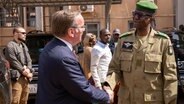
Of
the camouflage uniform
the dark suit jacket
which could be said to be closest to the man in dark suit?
the dark suit jacket

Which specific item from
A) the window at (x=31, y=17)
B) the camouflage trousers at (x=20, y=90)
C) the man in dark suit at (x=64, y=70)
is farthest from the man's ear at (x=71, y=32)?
the window at (x=31, y=17)

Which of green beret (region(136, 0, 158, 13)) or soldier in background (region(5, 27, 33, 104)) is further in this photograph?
soldier in background (region(5, 27, 33, 104))

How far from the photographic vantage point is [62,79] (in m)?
A: 3.73

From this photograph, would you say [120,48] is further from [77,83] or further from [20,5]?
[20,5]

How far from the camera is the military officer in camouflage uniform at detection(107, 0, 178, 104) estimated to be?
15.8 ft

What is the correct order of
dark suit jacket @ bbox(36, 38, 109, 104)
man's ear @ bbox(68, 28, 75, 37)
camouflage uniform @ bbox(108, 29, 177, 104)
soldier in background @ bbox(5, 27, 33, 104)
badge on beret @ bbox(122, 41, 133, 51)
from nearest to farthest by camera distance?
dark suit jacket @ bbox(36, 38, 109, 104), man's ear @ bbox(68, 28, 75, 37), camouflage uniform @ bbox(108, 29, 177, 104), badge on beret @ bbox(122, 41, 133, 51), soldier in background @ bbox(5, 27, 33, 104)

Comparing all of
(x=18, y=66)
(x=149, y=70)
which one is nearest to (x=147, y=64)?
(x=149, y=70)

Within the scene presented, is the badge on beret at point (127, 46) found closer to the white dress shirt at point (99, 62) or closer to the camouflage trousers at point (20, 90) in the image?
the white dress shirt at point (99, 62)

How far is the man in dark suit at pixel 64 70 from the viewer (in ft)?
12.3

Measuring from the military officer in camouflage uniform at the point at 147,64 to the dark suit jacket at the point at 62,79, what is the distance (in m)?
1.08

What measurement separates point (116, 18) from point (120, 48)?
1794 centimetres

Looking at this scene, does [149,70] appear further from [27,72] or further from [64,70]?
[27,72]

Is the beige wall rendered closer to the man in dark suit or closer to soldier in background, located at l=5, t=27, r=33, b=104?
soldier in background, located at l=5, t=27, r=33, b=104

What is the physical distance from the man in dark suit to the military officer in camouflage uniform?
1.04 meters
